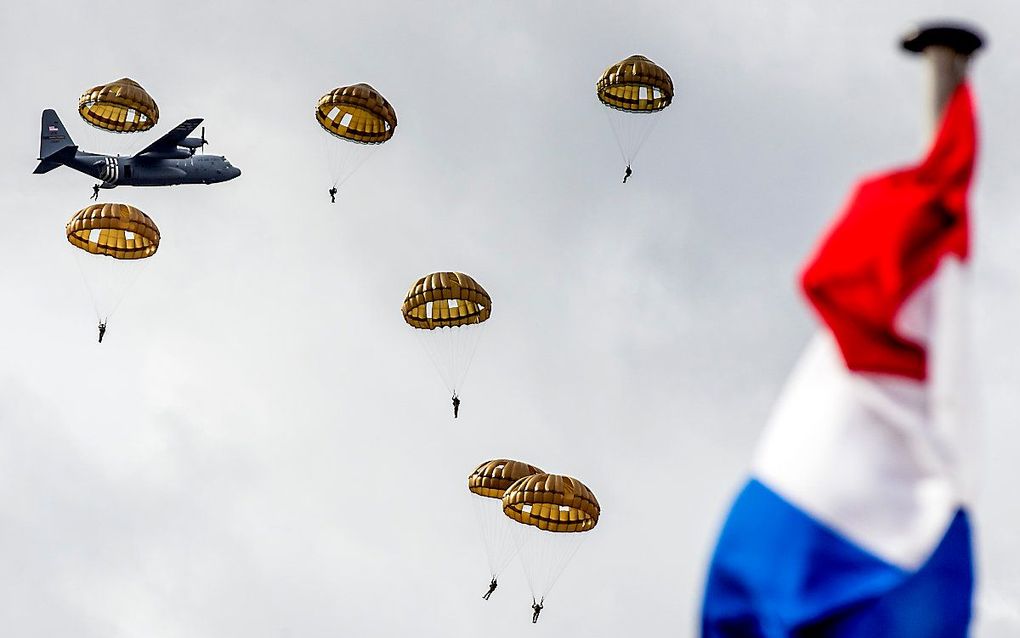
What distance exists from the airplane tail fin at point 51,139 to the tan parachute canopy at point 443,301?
2407cm

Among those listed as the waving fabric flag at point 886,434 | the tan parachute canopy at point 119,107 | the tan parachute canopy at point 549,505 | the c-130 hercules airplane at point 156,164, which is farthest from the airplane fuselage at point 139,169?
the waving fabric flag at point 886,434

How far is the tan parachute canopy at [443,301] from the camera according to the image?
53.4 meters

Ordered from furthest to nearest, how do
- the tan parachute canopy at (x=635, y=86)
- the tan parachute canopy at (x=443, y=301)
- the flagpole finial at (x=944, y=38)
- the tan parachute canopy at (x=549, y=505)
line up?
the tan parachute canopy at (x=635, y=86)
the tan parachute canopy at (x=443, y=301)
the tan parachute canopy at (x=549, y=505)
the flagpole finial at (x=944, y=38)

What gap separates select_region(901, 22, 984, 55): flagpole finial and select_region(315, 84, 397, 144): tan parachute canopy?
48159 millimetres

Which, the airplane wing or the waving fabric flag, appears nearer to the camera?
the waving fabric flag

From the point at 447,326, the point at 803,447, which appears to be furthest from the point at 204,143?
the point at 803,447

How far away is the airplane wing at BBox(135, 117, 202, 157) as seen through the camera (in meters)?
68.0

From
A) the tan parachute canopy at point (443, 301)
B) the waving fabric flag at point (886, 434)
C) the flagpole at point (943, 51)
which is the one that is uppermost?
the tan parachute canopy at point (443, 301)

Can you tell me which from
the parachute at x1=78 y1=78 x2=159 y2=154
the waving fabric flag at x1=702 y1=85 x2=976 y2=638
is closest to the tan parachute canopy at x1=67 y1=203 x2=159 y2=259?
the parachute at x1=78 y1=78 x2=159 y2=154

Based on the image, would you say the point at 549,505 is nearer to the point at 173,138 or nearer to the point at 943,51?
the point at 173,138

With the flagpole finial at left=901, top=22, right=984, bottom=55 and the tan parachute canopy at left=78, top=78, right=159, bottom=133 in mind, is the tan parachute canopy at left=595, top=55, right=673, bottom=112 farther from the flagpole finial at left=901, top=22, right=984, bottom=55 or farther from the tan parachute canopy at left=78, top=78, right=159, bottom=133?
the flagpole finial at left=901, top=22, right=984, bottom=55

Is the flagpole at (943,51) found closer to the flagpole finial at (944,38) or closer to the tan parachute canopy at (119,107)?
the flagpole finial at (944,38)

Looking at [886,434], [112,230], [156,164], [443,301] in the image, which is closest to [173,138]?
[156,164]

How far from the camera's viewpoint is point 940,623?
35.4 ft
